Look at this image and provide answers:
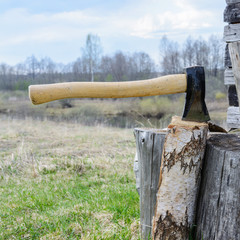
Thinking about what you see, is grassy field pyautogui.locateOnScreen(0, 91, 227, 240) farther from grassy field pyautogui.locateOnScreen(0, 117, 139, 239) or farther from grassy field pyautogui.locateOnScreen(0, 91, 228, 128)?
grassy field pyautogui.locateOnScreen(0, 91, 228, 128)

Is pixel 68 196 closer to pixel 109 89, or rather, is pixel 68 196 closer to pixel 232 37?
pixel 109 89

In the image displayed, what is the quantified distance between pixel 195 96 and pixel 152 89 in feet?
0.94

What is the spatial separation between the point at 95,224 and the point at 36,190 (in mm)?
1630

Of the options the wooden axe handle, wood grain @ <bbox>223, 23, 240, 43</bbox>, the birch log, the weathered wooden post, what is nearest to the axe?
the wooden axe handle

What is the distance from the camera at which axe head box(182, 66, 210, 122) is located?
171 cm

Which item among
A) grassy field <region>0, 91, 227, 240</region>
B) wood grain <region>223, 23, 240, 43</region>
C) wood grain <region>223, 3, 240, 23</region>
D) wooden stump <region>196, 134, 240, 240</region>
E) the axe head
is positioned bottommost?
grassy field <region>0, 91, 227, 240</region>

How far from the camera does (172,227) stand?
156 cm

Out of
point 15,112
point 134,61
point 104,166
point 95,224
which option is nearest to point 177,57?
point 134,61

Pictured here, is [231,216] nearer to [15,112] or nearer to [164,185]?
[164,185]

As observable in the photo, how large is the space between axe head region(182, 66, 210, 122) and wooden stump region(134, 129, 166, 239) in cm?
23

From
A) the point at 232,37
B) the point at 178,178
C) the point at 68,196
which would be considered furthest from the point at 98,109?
the point at 178,178

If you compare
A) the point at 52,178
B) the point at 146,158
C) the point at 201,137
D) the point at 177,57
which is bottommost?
the point at 52,178

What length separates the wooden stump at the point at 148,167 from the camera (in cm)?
171

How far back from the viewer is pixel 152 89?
174cm
